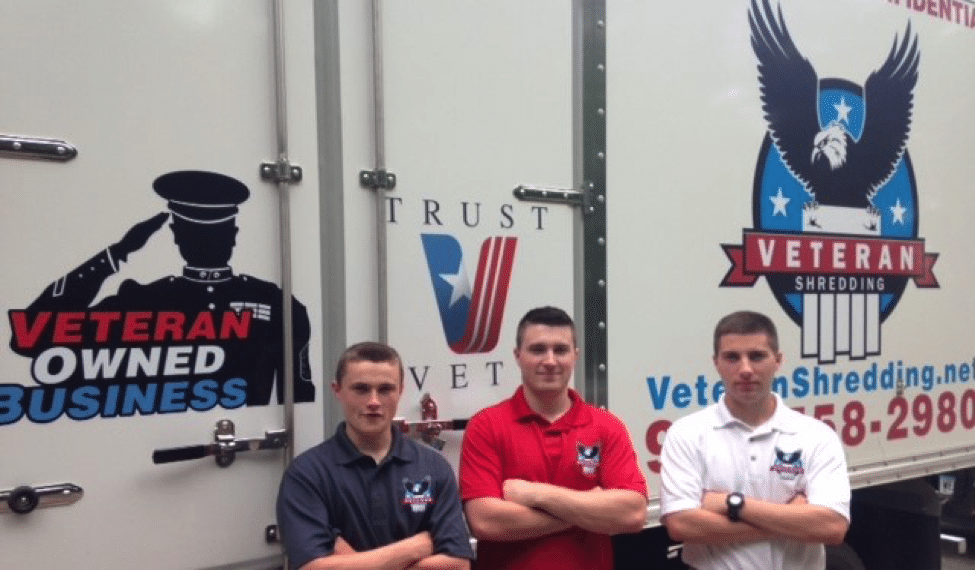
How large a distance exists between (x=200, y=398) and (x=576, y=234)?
139cm

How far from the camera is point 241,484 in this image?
266 centimetres

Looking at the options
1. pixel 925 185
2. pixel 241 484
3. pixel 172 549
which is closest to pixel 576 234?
pixel 241 484

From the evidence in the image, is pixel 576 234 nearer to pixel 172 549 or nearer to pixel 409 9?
pixel 409 9

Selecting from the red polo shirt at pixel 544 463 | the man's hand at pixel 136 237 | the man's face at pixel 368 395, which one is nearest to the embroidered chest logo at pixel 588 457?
the red polo shirt at pixel 544 463

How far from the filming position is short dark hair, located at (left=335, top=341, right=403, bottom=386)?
2.64m

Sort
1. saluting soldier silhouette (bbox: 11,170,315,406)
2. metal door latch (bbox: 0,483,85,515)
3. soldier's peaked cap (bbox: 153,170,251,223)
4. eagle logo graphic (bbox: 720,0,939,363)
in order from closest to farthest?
metal door latch (bbox: 0,483,85,515) → saluting soldier silhouette (bbox: 11,170,315,406) → soldier's peaked cap (bbox: 153,170,251,223) → eagle logo graphic (bbox: 720,0,939,363)

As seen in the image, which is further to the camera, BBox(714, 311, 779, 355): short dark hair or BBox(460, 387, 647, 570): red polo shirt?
BBox(714, 311, 779, 355): short dark hair

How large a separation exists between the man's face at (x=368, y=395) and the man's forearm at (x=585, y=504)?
0.45 metres

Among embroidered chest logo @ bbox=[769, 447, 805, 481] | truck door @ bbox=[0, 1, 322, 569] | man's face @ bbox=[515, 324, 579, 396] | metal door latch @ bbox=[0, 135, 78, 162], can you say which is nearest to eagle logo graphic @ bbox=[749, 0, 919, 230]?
embroidered chest logo @ bbox=[769, 447, 805, 481]

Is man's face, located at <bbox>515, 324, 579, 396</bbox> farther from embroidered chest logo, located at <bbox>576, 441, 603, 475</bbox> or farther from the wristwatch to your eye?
the wristwatch

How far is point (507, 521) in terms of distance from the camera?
2.75 metres

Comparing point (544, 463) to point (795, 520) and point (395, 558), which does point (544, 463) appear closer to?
point (395, 558)

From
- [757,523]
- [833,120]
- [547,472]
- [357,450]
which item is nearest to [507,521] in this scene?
[547,472]

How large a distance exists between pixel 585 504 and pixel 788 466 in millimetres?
638
